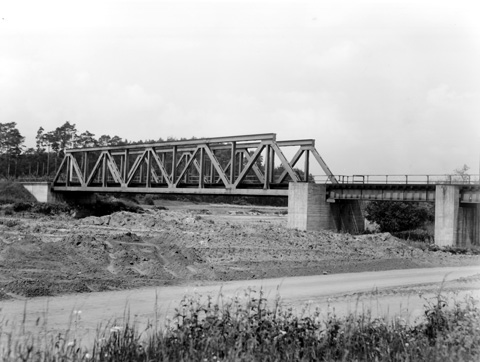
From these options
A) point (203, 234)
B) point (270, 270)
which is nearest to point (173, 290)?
point (270, 270)

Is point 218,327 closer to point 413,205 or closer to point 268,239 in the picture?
point 268,239

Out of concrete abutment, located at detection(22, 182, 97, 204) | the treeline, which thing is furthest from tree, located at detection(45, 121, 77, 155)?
concrete abutment, located at detection(22, 182, 97, 204)

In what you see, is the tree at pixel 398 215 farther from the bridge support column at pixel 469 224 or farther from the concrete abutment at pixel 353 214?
the bridge support column at pixel 469 224

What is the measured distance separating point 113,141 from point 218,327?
131m

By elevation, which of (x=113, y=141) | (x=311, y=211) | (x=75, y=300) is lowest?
(x=75, y=300)

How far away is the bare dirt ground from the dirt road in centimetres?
117

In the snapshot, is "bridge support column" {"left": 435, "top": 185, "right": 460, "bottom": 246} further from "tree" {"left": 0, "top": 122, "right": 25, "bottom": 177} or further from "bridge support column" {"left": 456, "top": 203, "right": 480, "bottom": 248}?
"tree" {"left": 0, "top": 122, "right": 25, "bottom": 177}

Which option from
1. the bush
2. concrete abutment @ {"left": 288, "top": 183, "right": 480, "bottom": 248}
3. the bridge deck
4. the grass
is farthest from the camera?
the bush

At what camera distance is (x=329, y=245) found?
1264 inches

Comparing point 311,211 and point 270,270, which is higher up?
point 311,211

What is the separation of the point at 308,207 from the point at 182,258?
83.7 feet

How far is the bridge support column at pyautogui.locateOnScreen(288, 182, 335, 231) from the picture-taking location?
47625 mm

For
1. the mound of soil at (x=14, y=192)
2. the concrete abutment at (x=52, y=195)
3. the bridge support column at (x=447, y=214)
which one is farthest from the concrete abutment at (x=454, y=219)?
the concrete abutment at (x=52, y=195)

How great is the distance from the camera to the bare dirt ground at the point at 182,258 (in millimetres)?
18297
